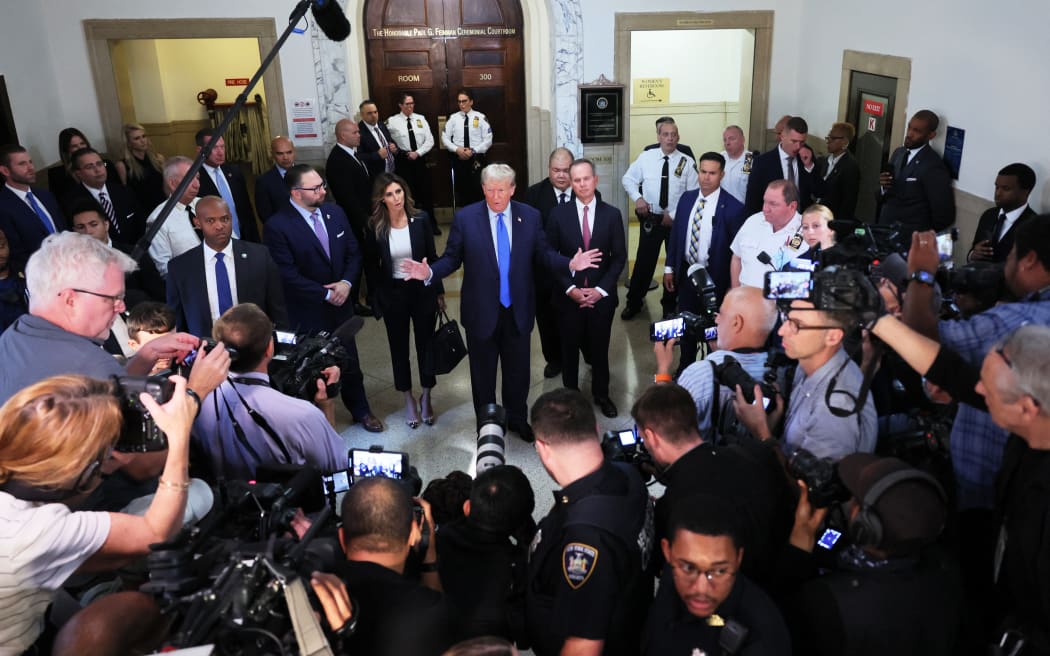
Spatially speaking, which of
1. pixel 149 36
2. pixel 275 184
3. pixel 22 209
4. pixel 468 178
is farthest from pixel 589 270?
pixel 149 36

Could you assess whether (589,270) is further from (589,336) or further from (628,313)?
(628,313)

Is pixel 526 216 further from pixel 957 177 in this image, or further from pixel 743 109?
pixel 743 109

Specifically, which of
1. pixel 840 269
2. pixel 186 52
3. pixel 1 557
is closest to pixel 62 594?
pixel 1 557

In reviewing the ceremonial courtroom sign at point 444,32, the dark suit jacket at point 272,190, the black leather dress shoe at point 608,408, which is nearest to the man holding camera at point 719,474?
the black leather dress shoe at point 608,408

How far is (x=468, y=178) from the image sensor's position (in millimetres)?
9180

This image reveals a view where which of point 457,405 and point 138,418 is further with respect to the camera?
point 457,405

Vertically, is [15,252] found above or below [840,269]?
below

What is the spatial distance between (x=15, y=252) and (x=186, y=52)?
22.8 ft

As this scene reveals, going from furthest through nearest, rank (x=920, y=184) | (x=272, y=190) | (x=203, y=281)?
(x=272, y=190), (x=920, y=184), (x=203, y=281)

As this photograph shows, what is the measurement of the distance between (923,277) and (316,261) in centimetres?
337

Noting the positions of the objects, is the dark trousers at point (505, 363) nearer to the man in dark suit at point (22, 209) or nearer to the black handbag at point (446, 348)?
the black handbag at point (446, 348)

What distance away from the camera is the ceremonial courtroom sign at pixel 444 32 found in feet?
27.8

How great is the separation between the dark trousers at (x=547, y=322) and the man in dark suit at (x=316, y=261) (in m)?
1.22

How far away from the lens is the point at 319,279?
15.8 feet
